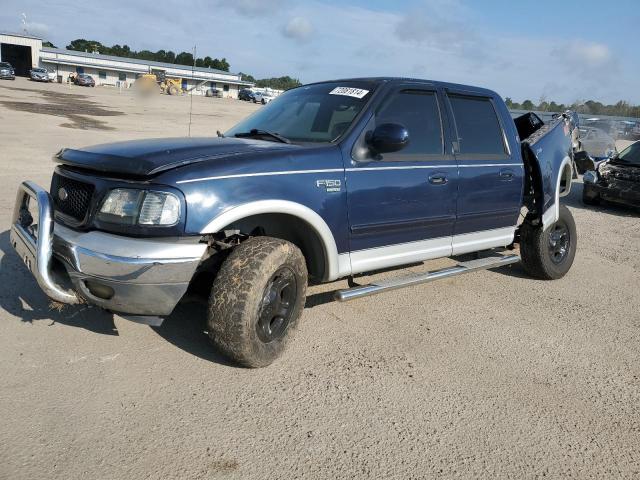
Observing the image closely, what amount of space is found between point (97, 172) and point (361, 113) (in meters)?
1.85

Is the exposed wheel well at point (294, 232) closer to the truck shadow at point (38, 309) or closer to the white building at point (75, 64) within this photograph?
the truck shadow at point (38, 309)

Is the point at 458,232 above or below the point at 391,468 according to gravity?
above

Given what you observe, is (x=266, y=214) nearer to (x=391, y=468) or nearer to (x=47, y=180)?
(x=391, y=468)

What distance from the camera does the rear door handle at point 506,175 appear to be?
4.82m

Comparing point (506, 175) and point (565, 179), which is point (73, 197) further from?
point (565, 179)

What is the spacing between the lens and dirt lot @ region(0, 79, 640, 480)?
256 cm

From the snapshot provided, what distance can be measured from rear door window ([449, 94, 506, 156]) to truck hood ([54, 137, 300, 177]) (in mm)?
1752

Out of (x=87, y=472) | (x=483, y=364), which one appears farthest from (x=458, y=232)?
(x=87, y=472)

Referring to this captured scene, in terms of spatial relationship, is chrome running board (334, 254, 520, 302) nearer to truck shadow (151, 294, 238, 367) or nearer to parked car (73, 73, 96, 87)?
truck shadow (151, 294, 238, 367)

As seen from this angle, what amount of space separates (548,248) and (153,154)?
4243mm

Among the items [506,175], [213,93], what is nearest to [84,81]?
[213,93]

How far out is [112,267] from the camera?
9.14 ft

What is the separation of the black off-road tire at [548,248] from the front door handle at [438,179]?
5.67 feet

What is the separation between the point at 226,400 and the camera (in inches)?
118
